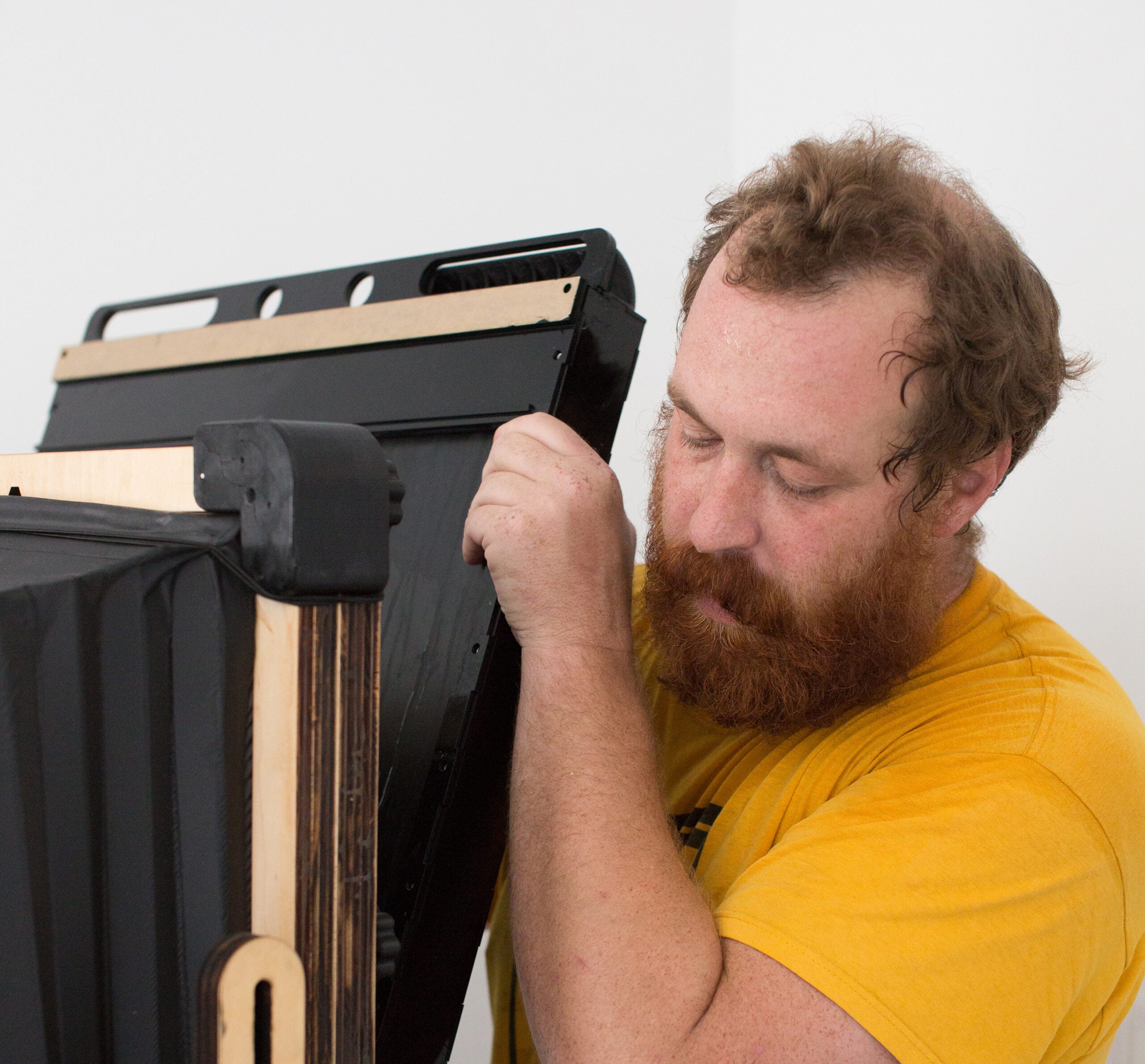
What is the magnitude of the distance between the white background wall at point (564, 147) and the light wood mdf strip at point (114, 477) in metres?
1.29

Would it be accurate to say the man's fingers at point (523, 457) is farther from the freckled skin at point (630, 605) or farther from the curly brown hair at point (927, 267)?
the curly brown hair at point (927, 267)

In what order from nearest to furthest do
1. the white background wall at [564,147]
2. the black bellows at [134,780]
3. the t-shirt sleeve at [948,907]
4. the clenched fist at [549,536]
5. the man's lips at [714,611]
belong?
the black bellows at [134,780], the t-shirt sleeve at [948,907], the clenched fist at [549,536], the man's lips at [714,611], the white background wall at [564,147]

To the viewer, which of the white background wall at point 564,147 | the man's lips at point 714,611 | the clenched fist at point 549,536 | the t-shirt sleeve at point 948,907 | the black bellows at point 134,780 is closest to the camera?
the black bellows at point 134,780

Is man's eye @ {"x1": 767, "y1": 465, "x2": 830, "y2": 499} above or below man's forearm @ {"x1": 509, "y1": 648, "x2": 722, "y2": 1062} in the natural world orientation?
above

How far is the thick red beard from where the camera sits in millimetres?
827

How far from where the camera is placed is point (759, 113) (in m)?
2.09

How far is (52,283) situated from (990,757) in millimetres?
1649

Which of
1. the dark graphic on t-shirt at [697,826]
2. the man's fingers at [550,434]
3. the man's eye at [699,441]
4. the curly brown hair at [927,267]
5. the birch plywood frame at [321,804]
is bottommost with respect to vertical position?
the dark graphic on t-shirt at [697,826]

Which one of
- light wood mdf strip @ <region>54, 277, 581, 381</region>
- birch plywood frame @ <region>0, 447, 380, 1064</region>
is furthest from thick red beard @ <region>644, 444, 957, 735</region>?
birch plywood frame @ <region>0, 447, 380, 1064</region>

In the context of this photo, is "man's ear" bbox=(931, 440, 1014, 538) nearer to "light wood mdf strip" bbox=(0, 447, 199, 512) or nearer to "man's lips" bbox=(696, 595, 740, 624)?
"man's lips" bbox=(696, 595, 740, 624)

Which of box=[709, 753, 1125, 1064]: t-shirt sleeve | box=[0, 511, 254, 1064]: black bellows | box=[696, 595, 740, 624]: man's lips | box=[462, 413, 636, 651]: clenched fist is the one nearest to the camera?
box=[0, 511, 254, 1064]: black bellows

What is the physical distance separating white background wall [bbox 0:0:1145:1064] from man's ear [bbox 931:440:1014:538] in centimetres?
66

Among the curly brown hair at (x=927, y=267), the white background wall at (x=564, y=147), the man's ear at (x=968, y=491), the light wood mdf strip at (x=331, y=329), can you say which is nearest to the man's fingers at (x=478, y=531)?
the light wood mdf strip at (x=331, y=329)

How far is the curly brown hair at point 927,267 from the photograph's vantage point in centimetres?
78
